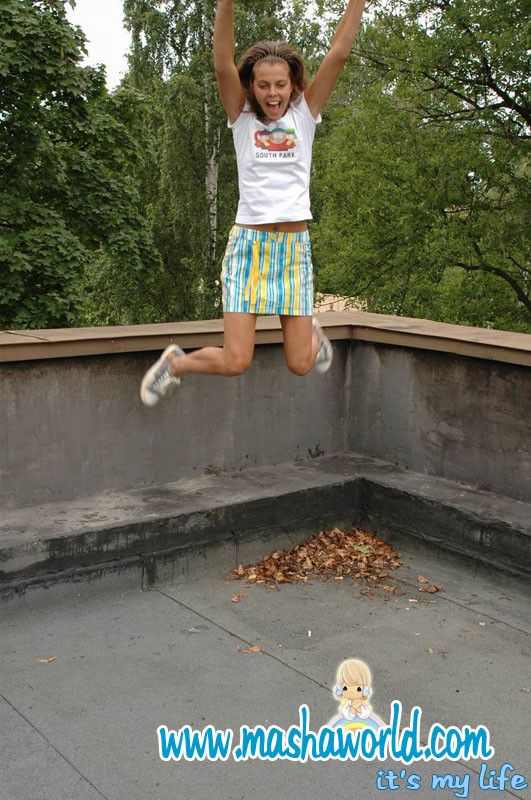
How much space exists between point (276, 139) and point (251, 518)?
1.96 m

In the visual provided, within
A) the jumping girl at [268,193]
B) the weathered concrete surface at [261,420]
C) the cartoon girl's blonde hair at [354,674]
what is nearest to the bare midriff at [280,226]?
the jumping girl at [268,193]

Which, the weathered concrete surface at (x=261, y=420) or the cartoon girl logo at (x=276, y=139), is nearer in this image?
the cartoon girl logo at (x=276, y=139)

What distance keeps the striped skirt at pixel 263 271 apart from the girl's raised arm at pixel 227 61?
0.51 m

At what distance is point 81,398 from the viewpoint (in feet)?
13.9

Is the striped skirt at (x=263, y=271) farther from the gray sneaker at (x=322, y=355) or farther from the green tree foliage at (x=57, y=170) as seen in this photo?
the green tree foliage at (x=57, y=170)

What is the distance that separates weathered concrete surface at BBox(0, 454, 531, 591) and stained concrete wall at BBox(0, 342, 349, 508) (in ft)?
0.34

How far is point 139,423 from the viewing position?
4.46 metres

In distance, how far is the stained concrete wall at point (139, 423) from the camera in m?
4.09

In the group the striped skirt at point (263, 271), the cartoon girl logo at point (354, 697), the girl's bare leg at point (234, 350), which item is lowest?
the cartoon girl logo at point (354, 697)

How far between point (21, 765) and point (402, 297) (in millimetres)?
16238

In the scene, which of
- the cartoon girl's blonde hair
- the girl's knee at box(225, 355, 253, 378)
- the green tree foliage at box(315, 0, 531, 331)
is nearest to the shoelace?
the girl's knee at box(225, 355, 253, 378)

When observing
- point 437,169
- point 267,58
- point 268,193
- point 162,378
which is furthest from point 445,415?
point 437,169

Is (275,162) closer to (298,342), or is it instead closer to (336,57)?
(336,57)

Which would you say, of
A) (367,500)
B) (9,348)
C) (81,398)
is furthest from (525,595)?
(9,348)
